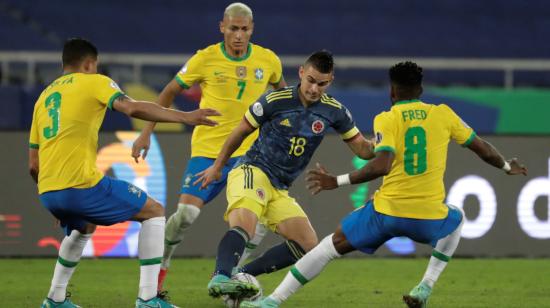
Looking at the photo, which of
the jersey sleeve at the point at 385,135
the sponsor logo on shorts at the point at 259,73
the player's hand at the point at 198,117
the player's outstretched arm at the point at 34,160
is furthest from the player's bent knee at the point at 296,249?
the player's outstretched arm at the point at 34,160

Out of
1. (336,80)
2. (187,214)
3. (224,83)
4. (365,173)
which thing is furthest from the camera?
(336,80)

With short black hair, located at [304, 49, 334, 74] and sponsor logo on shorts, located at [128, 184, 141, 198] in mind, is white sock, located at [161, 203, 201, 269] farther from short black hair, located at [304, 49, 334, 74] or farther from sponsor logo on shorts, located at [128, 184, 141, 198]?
short black hair, located at [304, 49, 334, 74]

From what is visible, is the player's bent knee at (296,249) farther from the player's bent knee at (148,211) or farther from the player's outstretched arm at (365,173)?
the player's bent knee at (148,211)

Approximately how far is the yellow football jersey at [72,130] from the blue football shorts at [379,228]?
1.77m

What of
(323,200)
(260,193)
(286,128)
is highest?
(286,128)

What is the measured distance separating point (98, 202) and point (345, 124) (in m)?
1.97

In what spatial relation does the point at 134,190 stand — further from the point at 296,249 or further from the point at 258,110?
the point at 296,249

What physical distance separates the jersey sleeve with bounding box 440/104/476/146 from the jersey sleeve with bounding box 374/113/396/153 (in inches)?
19.2

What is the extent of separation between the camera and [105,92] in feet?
23.2

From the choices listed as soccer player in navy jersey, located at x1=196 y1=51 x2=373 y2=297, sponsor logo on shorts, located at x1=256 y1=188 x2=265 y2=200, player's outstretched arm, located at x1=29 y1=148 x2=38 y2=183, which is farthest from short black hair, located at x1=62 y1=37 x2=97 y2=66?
sponsor logo on shorts, located at x1=256 y1=188 x2=265 y2=200

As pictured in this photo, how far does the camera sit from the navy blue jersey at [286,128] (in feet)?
25.5

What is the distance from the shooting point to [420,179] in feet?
24.1

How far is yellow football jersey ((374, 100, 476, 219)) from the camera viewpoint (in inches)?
287

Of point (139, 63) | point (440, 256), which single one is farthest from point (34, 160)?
point (139, 63)
